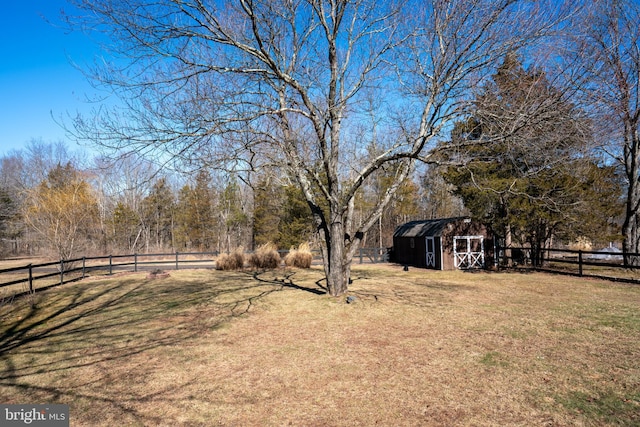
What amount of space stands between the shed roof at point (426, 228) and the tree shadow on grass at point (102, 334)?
10.6 m

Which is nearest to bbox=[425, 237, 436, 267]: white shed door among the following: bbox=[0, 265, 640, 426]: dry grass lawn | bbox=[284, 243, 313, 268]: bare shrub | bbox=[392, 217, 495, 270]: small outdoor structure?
bbox=[392, 217, 495, 270]: small outdoor structure

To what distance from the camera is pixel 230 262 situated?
1675 cm

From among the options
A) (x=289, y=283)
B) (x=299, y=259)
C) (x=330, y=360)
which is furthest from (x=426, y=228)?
(x=330, y=360)

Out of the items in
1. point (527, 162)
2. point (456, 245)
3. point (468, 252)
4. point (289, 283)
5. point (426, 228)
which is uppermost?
point (527, 162)

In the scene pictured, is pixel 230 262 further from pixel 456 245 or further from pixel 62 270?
pixel 456 245

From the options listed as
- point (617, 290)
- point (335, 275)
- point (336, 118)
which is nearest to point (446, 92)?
point (336, 118)

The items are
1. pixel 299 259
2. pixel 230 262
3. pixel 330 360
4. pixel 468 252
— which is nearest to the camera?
pixel 330 360

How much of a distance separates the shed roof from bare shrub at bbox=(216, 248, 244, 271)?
404 inches

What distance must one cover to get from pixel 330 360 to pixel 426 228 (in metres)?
16.1

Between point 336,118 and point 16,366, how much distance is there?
7.91 m

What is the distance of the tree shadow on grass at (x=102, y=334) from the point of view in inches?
158

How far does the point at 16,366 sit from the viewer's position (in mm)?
4777

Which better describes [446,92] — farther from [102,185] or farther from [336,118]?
[102,185]

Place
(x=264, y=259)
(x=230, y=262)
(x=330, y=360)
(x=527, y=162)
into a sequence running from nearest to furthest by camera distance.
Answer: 1. (x=330, y=360)
2. (x=527, y=162)
3. (x=230, y=262)
4. (x=264, y=259)
